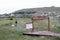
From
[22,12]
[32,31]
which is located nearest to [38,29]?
[32,31]

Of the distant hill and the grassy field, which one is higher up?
the distant hill

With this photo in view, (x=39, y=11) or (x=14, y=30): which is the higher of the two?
(x=39, y=11)

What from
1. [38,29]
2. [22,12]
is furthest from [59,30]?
[22,12]

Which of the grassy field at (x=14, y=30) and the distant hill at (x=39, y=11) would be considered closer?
the grassy field at (x=14, y=30)

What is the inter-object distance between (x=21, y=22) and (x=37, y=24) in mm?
674

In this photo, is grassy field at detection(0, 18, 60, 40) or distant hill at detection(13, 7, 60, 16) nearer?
grassy field at detection(0, 18, 60, 40)

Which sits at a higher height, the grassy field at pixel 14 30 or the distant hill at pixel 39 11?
the distant hill at pixel 39 11

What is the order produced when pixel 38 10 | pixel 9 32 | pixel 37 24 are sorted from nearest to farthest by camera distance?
1. pixel 9 32
2. pixel 38 10
3. pixel 37 24

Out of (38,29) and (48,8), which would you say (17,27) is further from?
(48,8)

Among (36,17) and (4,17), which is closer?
(36,17)

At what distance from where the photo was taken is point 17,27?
268 inches

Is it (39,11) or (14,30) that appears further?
(39,11)

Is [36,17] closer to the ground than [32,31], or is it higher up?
higher up

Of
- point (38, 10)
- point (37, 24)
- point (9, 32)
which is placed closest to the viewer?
point (9, 32)
